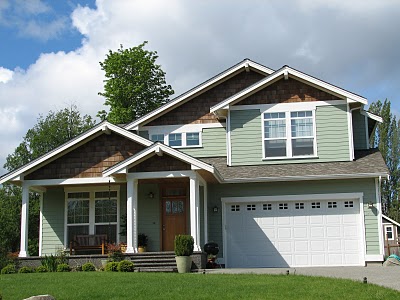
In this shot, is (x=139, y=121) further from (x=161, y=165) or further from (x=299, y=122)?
(x=299, y=122)

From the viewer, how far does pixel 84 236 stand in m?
20.6

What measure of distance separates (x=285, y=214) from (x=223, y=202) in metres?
2.27

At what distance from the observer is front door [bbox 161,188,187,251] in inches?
842

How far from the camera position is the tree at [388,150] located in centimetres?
5150

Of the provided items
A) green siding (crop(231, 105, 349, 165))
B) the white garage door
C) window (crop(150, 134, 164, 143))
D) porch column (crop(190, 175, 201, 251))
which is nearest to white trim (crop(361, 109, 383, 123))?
green siding (crop(231, 105, 349, 165))

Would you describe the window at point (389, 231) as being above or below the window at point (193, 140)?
below

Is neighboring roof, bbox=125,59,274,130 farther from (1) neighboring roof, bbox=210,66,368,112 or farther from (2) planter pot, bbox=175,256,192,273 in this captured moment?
(2) planter pot, bbox=175,256,192,273

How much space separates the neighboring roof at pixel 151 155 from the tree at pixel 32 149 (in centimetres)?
2399

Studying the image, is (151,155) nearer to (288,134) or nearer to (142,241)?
(142,241)

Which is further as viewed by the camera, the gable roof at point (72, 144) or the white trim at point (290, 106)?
the white trim at point (290, 106)

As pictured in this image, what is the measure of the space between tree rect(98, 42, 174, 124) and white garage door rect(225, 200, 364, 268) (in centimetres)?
1958

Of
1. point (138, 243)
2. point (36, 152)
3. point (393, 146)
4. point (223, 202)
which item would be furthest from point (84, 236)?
point (393, 146)

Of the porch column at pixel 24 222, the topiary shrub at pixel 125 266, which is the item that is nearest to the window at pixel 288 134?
the topiary shrub at pixel 125 266

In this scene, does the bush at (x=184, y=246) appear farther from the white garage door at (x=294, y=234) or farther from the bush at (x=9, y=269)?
the bush at (x=9, y=269)
